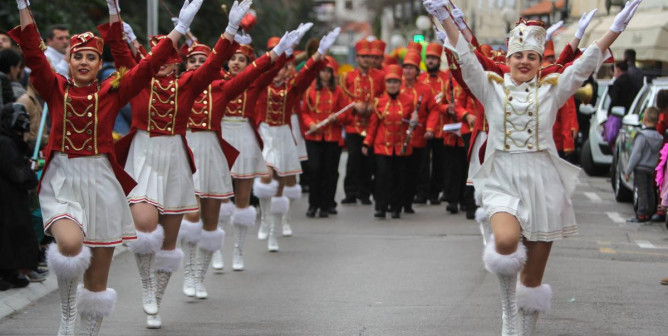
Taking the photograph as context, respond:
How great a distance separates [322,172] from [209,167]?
6.58m

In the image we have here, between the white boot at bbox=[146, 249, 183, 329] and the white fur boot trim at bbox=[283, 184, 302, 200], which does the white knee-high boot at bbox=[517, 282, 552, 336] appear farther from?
the white fur boot trim at bbox=[283, 184, 302, 200]

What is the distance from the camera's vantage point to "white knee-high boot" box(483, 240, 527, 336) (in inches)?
280

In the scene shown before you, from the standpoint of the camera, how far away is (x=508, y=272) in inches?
281

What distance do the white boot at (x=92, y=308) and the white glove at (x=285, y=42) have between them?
360 centimetres

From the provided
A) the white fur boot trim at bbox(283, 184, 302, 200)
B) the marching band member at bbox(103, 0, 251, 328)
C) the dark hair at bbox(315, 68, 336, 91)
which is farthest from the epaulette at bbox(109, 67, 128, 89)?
the dark hair at bbox(315, 68, 336, 91)

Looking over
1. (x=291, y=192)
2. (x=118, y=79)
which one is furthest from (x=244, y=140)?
(x=118, y=79)

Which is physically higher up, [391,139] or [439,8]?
[439,8]

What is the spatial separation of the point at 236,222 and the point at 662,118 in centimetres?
613

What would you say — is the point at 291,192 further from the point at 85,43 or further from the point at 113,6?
the point at 85,43

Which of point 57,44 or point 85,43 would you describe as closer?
point 85,43

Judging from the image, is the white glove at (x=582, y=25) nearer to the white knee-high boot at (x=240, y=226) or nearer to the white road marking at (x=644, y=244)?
the white knee-high boot at (x=240, y=226)

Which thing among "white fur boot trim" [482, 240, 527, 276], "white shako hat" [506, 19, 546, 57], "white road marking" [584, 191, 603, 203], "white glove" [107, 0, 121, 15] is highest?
"white glove" [107, 0, 121, 15]

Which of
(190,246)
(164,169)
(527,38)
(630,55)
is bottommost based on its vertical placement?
(190,246)

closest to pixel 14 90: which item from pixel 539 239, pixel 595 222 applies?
pixel 539 239
